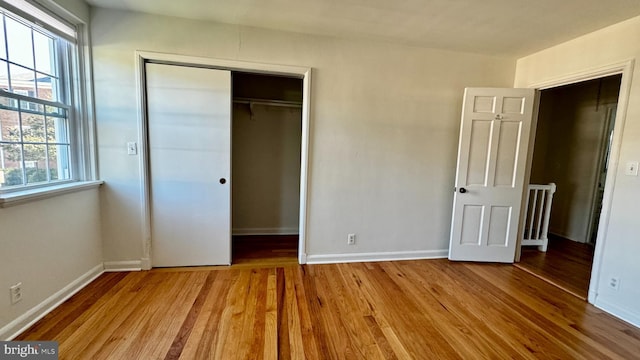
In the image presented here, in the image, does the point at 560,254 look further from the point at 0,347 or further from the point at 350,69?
the point at 0,347

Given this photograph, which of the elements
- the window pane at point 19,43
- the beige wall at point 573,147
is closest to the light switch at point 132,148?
the window pane at point 19,43

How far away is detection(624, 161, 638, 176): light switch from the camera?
6.87 feet

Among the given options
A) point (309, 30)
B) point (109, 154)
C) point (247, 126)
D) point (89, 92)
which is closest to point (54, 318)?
point (109, 154)

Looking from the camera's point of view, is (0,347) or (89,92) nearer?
(0,347)

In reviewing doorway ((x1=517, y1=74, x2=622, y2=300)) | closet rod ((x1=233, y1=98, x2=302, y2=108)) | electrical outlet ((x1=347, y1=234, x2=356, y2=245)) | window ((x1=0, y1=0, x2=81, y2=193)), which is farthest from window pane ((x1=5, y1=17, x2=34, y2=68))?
doorway ((x1=517, y1=74, x2=622, y2=300))

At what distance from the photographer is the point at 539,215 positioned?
362cm

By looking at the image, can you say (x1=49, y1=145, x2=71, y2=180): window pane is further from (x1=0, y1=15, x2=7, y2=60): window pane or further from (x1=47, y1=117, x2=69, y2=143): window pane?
(x1=0, y1=15, x2=7, y2=60): window pane

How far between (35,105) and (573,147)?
647 cm

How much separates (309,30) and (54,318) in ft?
10.2

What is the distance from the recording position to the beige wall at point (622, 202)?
2.09 meters

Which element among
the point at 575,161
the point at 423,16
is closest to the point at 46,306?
the point at 423,16

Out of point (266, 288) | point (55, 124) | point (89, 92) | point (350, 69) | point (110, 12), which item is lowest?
point (266, 288)

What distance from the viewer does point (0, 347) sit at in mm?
1559

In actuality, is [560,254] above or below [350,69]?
below
